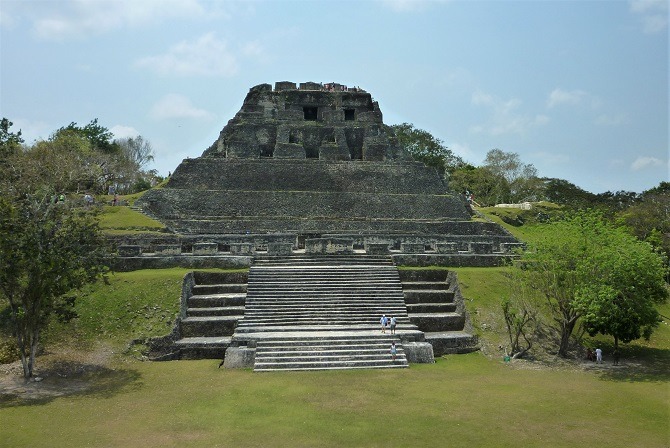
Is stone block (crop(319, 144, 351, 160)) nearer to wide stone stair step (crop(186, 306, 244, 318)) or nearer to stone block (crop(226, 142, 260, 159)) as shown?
stone block (crop(226, 142, 260, 159))

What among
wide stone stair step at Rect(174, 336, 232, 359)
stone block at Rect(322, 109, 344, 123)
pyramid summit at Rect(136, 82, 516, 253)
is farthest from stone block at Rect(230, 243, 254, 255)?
stone block at Rect(322, 109, 344, 123)

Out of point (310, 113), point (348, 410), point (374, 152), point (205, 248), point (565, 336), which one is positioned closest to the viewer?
point (348, 410)

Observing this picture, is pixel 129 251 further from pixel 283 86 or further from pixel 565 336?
pixel 283 86

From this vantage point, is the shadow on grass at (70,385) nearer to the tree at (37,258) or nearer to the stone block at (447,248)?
the tree at (37,258)

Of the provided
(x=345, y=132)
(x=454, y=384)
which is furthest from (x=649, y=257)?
(x=345, y=132)

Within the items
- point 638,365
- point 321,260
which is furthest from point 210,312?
point 638,365

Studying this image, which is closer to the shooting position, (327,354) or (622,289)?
(327,354)

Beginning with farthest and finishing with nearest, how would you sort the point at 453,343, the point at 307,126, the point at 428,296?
the point at 307,126 → the point at 428,296 → the point at 453,343

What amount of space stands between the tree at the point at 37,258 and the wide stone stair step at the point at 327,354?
184 inches

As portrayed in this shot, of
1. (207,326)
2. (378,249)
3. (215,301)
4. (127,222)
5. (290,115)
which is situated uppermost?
(290,115)

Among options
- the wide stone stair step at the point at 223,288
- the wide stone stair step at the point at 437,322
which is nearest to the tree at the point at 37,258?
the wide stone stair step at the point at 223,288

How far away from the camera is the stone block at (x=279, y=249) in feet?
63.0

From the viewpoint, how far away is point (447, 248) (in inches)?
774

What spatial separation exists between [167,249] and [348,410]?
11.0 meters
